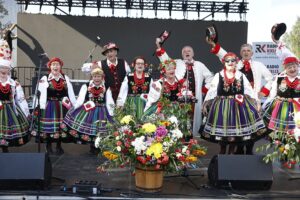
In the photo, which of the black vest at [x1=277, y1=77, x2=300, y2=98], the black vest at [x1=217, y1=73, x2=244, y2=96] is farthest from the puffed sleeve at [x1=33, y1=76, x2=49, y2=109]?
the black vest at [x1=277, y1=77, x2=300, y2=98]

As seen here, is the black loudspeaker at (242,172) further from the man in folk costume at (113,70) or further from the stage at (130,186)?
the man in folk costume at (113,70)

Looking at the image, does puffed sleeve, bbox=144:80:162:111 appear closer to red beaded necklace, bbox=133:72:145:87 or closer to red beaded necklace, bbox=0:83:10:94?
red beaded necklace, bbox=133:72:145:87

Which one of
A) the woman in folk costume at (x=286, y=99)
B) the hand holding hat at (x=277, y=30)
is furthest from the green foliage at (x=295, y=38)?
the woman in folk costume at (x=286, y=99)

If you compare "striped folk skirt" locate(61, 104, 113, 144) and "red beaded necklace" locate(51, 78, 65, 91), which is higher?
"red beaded necklace" locate(51, 78, 65, 91)

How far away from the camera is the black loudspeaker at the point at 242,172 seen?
3402 millimetres

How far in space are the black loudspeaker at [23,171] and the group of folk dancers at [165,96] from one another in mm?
950

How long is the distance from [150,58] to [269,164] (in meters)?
8.83

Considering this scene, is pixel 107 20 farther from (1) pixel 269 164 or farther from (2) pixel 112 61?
(1) pixel 269 164

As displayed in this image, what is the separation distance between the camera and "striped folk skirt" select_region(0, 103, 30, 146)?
451 cm

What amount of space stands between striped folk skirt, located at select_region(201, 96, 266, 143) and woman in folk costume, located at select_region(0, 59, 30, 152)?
2.28 metres

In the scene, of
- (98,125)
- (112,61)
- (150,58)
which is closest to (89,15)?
(150,58)

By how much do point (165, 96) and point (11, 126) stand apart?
6.17 feet

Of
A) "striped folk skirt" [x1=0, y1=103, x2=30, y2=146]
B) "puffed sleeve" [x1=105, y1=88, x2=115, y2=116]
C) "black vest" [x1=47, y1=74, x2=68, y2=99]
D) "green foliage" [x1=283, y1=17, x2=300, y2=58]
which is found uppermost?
"green foliage" [x1=283, y1=17, x2=300, y2=58]

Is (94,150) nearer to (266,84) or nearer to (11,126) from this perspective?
(11,126)
